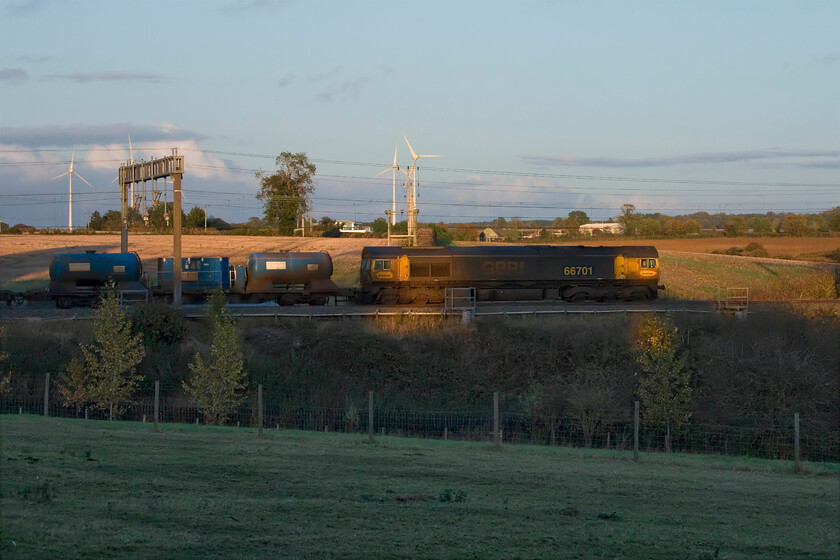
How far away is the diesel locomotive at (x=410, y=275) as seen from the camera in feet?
149

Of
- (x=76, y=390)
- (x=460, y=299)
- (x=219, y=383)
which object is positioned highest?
(x=460, y=299)

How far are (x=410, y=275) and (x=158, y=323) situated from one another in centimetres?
Result: 1423

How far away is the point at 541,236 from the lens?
357 ft

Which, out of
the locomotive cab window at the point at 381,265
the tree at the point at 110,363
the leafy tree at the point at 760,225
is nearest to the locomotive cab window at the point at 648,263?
the locomotive cab window at the point at 381,265

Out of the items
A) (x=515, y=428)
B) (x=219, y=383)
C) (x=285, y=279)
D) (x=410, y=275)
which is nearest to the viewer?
(x=219, y=383)

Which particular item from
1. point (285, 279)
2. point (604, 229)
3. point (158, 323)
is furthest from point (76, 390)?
point (604, 229)

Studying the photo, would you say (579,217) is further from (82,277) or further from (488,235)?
(82,277)

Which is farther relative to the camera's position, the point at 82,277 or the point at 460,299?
the point at 82,277

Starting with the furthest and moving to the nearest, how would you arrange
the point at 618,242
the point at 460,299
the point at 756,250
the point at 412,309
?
1. the point at 756,250
2. the point at 618,242
3. the point at 460,299
4. the point at 412,309

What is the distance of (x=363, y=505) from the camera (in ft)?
32.8

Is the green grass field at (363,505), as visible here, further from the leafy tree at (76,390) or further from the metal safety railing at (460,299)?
the metal safety railing at (460,299)

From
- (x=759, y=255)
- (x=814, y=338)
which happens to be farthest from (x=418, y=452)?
(x=759, y=255)

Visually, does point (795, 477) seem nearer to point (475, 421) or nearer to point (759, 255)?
point (475, 421)

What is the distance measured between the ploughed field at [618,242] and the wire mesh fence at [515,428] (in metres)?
26.4
